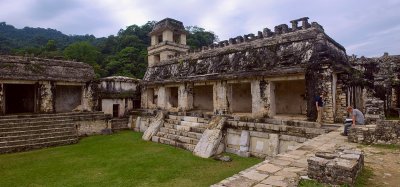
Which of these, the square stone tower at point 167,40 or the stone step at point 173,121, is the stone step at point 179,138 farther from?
the square stone tower at point 167,40

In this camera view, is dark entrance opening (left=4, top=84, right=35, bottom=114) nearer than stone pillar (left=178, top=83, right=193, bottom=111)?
No

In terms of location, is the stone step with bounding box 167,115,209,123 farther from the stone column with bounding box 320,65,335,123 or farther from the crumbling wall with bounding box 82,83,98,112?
the crumbling wall with bounding box 82,83,98,112

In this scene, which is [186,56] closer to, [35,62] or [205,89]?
[205,89]

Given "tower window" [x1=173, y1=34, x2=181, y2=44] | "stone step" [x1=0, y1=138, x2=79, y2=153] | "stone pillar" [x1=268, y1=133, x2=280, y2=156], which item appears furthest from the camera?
"tower window" [x1=173, y1=34, x2=181, y2=44]

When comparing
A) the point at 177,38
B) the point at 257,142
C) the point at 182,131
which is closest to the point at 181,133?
the point at 182,131

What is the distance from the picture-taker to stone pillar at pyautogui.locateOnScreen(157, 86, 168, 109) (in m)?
16.6

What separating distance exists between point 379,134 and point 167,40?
61.7 feet

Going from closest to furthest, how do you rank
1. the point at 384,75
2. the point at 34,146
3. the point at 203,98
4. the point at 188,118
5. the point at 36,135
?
1. the point at 34,146
2. the point at 36,135
3. the point at 188,118
4. the point at 384,75
5. the point at 203,98

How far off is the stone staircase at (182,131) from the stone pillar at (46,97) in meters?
6.83

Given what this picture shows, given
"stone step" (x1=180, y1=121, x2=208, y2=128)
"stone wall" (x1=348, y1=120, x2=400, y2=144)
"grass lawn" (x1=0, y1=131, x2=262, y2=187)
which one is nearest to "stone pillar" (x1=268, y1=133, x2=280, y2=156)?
"grass lawn" (x1=0, y1=131, x2=262, y2=187)

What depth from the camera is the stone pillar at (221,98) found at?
40.7ft

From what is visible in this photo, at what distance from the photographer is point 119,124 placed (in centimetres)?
1658

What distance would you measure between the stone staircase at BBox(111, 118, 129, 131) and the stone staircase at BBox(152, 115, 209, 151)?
4180mm

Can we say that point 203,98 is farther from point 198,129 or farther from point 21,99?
point 21,99
